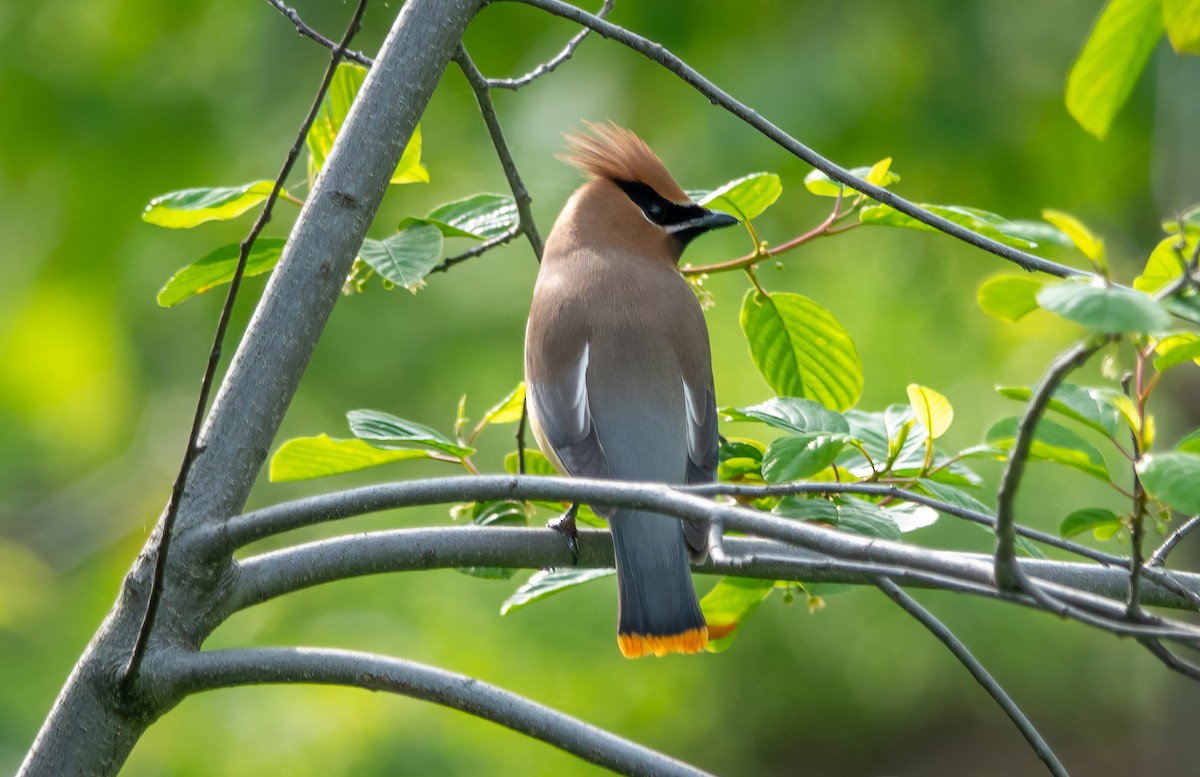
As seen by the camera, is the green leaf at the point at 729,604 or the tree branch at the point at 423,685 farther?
the green leaf at the point at 729,604

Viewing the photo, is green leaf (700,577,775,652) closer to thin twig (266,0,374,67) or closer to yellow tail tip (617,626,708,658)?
yellow tail tip (617,626,708,658)

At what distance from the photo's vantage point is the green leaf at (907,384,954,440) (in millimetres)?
2098

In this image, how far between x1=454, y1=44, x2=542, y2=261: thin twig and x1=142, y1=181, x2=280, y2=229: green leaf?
397 mm

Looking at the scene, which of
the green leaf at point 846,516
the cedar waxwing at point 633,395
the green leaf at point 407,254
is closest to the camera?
the green leaf at point 846,516

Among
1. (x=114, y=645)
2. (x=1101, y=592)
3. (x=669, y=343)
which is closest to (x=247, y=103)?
(x=669, y=343)

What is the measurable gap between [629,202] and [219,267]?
4.90 ft

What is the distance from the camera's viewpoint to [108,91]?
16.8 ft

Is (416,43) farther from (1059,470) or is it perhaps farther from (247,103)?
(1059,470)

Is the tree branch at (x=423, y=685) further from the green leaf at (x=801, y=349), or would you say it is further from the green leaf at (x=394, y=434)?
the green leaf at (x=801, y=349)

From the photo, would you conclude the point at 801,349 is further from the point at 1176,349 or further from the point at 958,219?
the point at 1176,349

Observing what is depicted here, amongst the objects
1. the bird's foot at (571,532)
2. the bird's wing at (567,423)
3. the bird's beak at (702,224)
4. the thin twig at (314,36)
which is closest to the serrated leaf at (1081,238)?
the bird's foot at (571,532)

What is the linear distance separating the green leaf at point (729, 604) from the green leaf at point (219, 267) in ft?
2.99

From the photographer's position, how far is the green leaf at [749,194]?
7.22 ft

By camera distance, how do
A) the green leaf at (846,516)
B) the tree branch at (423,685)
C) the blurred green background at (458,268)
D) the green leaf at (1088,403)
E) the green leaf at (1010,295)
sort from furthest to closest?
the blurred green background at (458,268), the green leaf at (846,516), the green leaf at (1088,403), the tree branch at (423,685), the green leaf at (1010,295)
